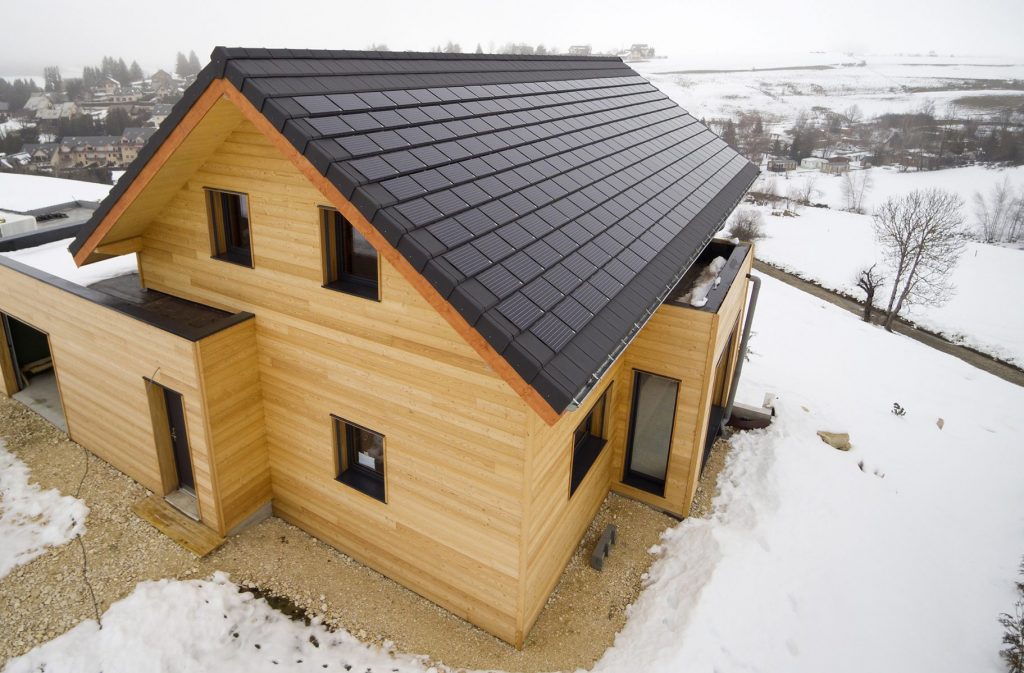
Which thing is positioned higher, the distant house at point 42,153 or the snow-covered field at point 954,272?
the distant house at point 42,153

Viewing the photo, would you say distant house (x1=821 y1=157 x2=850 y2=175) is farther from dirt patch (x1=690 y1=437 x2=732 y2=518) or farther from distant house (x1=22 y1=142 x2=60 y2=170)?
distant house (x1=22 y1=142 x2=60 y2=170)

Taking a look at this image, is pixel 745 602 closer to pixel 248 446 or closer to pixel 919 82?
pixel 248 446

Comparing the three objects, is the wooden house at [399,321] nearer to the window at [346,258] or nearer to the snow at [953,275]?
the window at [346,258]

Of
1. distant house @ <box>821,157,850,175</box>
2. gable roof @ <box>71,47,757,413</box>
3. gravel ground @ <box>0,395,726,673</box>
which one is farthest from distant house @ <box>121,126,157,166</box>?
distant house @ <box>821,157,850,175</box>

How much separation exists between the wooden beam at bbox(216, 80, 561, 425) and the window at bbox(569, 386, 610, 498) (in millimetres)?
3227

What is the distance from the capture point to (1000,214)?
171 ft

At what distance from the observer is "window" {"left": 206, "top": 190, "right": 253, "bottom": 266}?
7.14 metres

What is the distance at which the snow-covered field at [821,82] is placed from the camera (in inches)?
4385

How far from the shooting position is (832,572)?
779cm

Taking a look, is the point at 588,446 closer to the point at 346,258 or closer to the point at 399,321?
the point at 399,321

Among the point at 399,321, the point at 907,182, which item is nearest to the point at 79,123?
the point at 399,321

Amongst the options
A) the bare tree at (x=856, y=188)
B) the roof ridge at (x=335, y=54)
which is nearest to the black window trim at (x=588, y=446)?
the roof ridge at (x=335, y=54)

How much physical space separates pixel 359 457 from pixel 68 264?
6302 millimetres

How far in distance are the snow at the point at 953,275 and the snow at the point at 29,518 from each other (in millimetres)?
33380
